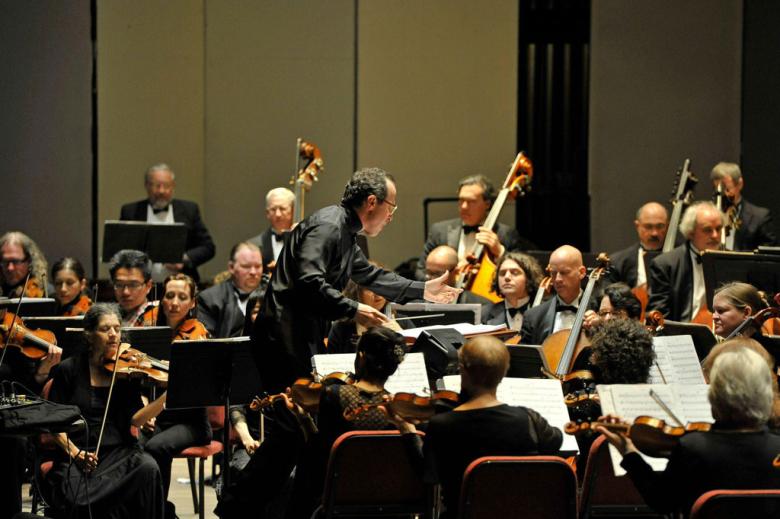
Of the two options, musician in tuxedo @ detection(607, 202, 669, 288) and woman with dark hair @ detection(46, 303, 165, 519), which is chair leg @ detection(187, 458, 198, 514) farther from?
musician in tuxedo @ detection(607, 202, 669, 288)

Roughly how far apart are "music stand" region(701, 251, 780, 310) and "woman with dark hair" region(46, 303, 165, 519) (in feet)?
8.31

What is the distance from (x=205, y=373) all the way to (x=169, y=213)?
3.51 metres

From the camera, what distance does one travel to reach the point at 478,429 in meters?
3.49

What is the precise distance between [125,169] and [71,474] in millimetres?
4729

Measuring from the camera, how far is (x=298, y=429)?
4180 mm

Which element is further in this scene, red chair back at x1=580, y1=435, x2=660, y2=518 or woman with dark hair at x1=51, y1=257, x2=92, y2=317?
woman with dark hair at x1=51, y1=257, x2=92, y2=317

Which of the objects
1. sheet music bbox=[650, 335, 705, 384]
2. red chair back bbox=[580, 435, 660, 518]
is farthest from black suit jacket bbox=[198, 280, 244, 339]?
red chair back bbox=[580, 435, 660, 518]

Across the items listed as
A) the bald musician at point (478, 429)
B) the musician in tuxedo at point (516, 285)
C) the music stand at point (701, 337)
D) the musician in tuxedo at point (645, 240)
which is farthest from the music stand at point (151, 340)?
the musician in tuxedo at point (645, 240)

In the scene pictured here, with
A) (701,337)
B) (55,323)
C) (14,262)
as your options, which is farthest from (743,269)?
(14,262)

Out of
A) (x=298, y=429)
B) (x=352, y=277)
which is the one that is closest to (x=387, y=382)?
(x=298, y=429)

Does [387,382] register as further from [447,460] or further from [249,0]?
[249,0]

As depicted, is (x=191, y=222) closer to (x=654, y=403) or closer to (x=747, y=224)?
(x=747, y=224)

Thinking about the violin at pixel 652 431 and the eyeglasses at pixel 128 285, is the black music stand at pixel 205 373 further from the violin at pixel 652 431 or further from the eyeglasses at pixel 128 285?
the violin at pixel 652 431

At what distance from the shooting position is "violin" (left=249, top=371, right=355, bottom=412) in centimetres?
399
